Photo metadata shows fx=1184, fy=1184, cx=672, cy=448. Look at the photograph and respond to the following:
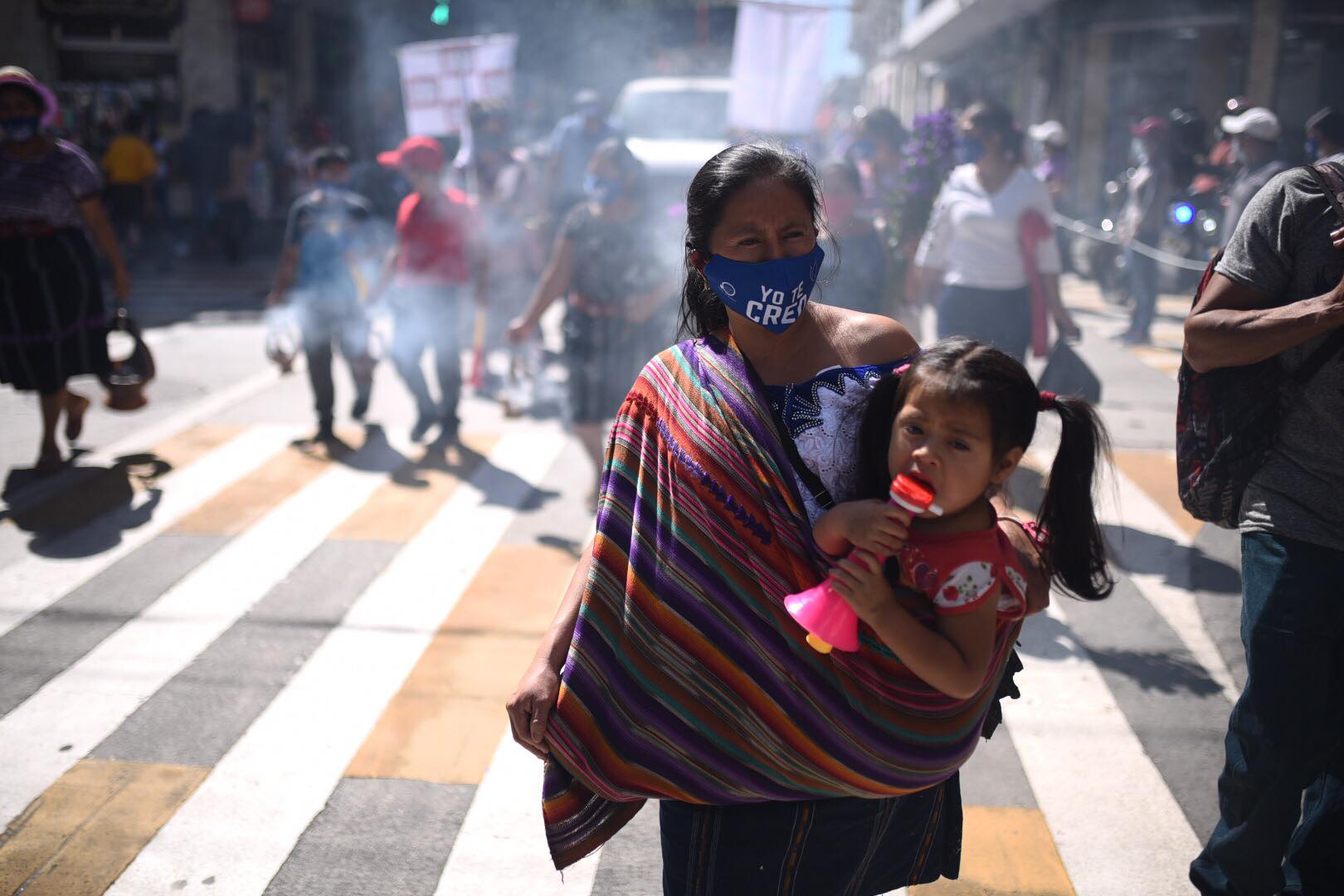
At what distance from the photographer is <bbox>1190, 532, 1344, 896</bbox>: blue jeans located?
2.38 meters

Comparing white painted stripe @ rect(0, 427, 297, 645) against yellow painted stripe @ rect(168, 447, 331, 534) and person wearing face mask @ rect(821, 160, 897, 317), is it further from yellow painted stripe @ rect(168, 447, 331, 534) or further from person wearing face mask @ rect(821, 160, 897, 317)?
person wearing face mask @ rect(821, 160, 897, 317)

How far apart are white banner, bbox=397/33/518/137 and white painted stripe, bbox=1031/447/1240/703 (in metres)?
5.97

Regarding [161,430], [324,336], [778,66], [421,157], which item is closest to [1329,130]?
[778,66]

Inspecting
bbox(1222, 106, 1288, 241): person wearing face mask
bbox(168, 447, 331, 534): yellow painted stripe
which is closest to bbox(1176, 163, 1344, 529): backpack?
bbox(168, 447, 331, 534): yellow painted stripe

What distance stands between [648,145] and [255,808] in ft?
31.3

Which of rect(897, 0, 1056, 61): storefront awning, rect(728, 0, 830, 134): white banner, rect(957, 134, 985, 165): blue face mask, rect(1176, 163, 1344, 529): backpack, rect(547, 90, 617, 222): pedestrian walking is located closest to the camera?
rect(1176, 163, 1344, 529): backpack

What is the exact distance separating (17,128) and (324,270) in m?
1.85

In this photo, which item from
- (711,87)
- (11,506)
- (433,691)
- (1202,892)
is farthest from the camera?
(711,87)

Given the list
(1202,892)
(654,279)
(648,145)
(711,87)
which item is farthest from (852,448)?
(711,87)

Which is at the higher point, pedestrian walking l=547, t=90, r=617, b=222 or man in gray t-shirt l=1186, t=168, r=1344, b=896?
pedestrian walking l=547, t=90, r=617, b=222

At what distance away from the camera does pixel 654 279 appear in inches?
235

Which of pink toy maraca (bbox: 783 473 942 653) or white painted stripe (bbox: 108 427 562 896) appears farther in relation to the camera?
white painted stripe (bbox: 108 427 562 896)

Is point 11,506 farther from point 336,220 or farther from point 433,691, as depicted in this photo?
point 433,691

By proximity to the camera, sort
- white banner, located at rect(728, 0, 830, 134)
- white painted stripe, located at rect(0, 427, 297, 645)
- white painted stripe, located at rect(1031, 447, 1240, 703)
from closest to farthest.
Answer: white painted stripe, located at rect(1031, 447, 1240, 703)
white painted stripe, located at rect(0, 427, 297, 645)
white banner, located at rect(728, 0, 830, 134)
